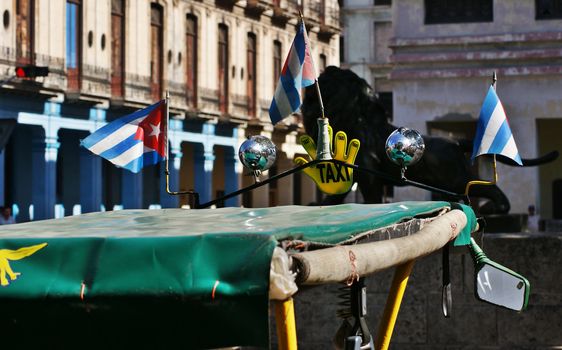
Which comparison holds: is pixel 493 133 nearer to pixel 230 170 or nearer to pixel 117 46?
pixel 117 46

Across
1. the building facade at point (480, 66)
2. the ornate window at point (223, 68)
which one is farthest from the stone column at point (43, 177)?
the building facade at point (480, 66)

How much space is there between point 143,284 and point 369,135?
37.6 ft

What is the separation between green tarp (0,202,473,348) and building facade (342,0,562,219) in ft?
67.5

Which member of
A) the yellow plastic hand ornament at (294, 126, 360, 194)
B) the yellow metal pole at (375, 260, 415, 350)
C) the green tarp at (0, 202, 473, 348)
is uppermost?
the yellow plastic hand ornament at (294, 126, 360, 194)

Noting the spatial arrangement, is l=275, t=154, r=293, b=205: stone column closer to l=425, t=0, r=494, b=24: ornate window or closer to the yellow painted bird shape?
l=425, t=0, r=494, b=24: ornate window

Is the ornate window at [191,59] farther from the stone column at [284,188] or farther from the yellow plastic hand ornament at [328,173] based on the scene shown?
the yellow plastic hand ornament at [328,173]

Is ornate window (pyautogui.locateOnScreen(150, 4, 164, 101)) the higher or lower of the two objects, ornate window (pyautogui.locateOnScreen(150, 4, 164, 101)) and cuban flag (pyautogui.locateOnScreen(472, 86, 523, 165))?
the higher

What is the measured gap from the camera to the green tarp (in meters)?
4.80

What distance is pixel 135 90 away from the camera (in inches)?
1640

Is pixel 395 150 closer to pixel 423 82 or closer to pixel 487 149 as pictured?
pixel 487 149

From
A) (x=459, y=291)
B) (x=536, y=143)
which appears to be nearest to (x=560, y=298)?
(x=459, y=291)

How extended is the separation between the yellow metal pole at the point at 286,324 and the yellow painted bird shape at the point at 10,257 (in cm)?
89

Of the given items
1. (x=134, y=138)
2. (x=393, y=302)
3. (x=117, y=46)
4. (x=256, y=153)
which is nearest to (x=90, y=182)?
(x=117, y=46)

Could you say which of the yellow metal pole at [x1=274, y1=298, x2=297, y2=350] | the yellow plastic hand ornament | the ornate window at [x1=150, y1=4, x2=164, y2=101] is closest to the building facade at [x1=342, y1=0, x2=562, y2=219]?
the yellow plastic hand ornament
